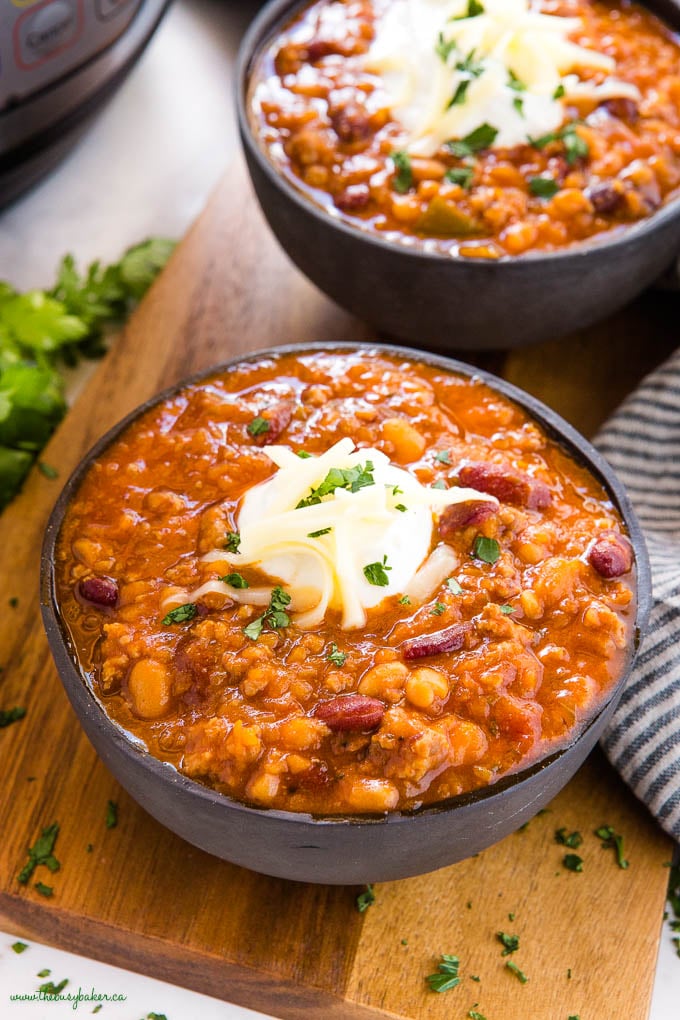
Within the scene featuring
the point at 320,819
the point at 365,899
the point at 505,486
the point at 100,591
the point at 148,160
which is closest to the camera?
the point at 320,819

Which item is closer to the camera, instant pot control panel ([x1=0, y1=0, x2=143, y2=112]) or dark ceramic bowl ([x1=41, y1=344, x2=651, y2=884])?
dark ceramic bowl ([x1=41, y1=344, x2=651, y2=884])

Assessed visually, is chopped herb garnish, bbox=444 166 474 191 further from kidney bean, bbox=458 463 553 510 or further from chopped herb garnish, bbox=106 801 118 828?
chopped herb garnish, bbox=106 801 118 828

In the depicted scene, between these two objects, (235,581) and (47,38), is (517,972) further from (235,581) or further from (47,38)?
(47,38)

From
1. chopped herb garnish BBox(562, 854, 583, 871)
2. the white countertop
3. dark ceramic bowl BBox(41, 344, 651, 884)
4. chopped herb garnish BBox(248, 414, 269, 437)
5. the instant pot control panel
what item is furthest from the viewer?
the white countertop

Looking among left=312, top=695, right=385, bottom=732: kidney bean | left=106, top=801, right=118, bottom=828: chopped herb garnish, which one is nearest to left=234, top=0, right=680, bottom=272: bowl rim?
left=312, top=695, right=385, bottom=732: kidney bean

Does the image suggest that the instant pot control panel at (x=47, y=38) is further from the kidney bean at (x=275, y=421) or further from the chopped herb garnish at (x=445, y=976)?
the chopped herb garnish at (x=445, y=976)

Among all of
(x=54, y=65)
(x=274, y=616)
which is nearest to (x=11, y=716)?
(x=274, y=616)
